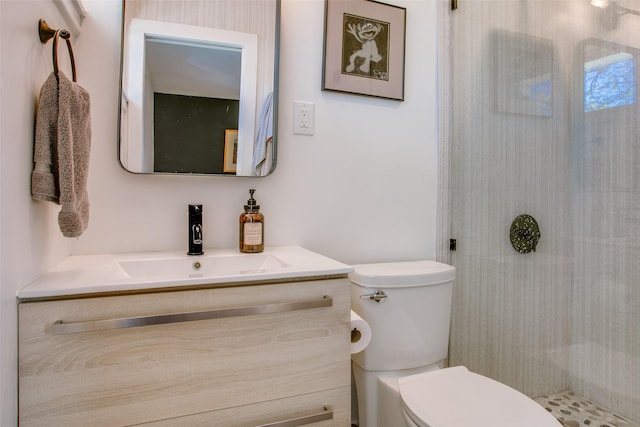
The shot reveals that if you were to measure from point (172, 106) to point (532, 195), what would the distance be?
1415 millimetres

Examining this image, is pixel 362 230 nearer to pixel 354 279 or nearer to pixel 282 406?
pixel 354 279

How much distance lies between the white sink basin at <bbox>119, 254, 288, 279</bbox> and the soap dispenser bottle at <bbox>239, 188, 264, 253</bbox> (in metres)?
0.04

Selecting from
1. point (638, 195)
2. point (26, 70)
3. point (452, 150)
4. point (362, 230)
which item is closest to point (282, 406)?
point (362, 230)

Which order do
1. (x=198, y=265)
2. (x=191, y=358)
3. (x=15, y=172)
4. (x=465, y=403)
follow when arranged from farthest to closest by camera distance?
(x=198, y=265) → (x=465, y=403) → (x=191, y=358) → (x=15, y=172)

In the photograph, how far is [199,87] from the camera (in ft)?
3.82

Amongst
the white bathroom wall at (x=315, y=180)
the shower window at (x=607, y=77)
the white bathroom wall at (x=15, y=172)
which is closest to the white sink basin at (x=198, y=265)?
the white bathroom wall at (x=315, y=180)

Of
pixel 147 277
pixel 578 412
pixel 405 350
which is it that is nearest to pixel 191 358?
pixel 147 277

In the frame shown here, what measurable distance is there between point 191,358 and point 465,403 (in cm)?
71

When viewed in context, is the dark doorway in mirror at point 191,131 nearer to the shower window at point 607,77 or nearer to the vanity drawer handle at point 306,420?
the vanity drawer handle at point 306,420

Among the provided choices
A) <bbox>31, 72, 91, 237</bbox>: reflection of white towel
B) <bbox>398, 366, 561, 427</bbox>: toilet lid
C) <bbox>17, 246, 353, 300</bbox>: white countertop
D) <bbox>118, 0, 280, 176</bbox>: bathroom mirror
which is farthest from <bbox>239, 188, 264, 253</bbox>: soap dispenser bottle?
<bbox>398, 366, 561, 427</bbox>: toilet lid

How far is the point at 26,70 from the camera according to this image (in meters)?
0.72

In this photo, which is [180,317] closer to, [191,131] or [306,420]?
[306,420]

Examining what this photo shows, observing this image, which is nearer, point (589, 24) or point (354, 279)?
point (354, 279)

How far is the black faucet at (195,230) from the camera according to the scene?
3.62 feet
